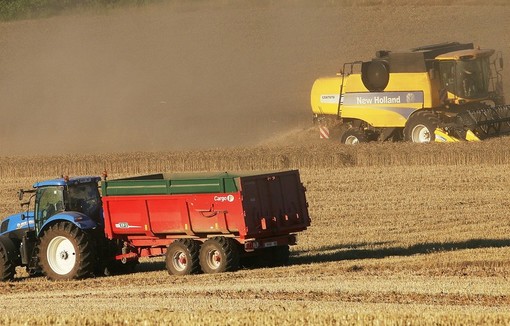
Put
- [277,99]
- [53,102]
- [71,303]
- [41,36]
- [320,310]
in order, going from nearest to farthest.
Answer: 1. [320,310]
2. [71,303]
3. [277,99]
4. [53,102]
5. [41,36]

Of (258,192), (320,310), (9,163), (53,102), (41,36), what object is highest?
(41,36)

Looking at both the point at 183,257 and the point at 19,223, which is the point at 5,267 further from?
the point at 183,257

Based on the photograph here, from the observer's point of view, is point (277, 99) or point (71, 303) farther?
point (277, 99)

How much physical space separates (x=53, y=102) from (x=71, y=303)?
35.0 m

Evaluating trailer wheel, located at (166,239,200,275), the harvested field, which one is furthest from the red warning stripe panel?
trailer wheel, located at (166,239,200,275)

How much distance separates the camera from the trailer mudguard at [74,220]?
1894 centimetres

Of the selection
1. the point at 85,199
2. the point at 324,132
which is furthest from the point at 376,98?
the point at 85,199

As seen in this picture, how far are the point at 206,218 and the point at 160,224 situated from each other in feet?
2.78

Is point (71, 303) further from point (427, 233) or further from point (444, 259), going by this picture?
point (427, 233)

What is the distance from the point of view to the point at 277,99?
153ft

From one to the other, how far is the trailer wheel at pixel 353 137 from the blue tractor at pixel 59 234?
619 inches

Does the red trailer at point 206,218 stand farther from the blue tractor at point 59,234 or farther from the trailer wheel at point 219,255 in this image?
the blue tractor at point 59,234

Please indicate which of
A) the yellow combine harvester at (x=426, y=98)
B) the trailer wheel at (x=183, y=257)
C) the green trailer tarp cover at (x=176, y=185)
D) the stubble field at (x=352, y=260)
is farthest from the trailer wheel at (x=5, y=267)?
the yellow combine harvester at (x=426, y=98)

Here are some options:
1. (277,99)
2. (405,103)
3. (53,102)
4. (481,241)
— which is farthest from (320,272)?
(53,102)
